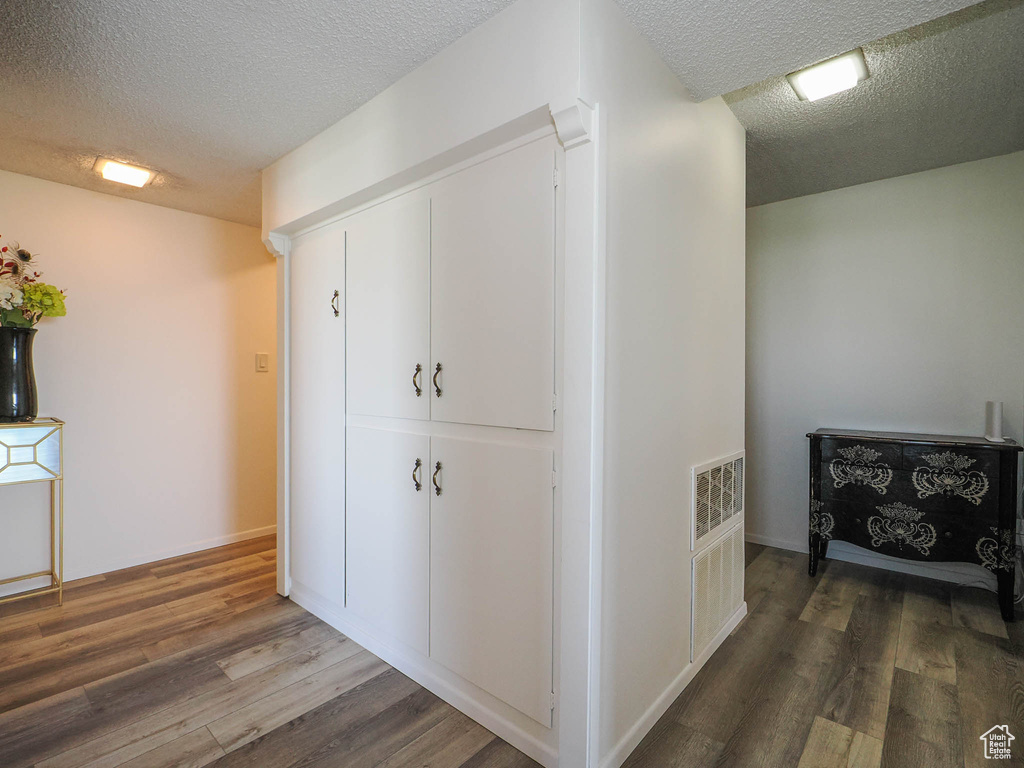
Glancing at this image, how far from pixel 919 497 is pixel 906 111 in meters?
1.89

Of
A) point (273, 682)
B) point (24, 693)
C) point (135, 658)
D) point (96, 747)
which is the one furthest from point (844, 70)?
point (24, 693)

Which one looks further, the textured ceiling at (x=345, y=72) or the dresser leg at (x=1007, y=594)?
the dresser leg at (x=1007, y=594)

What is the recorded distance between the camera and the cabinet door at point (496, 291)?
1.60 m

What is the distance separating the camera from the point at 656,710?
1.78 m

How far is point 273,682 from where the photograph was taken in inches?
79.3

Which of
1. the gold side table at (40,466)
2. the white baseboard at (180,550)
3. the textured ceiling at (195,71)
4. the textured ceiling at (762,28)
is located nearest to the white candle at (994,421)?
the textured ceiling at (762,28)

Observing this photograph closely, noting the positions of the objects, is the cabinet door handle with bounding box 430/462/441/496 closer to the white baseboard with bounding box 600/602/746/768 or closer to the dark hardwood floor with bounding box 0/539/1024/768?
the dark hardwood floor with bounding box 0/539/1024/768

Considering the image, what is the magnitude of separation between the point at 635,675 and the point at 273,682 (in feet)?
4.54

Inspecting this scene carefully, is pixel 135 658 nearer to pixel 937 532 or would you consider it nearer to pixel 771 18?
pixel 771 18

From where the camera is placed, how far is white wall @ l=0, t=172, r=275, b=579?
2.94 metres

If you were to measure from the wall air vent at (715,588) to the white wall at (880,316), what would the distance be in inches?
50.7

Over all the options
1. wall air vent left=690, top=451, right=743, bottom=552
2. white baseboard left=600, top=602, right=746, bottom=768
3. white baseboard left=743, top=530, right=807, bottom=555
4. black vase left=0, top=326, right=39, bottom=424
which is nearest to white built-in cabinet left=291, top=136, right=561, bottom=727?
white baseboard left=600, top=602, right=746, bottom=768

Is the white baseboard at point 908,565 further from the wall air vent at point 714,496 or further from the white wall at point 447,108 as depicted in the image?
the white wall at point 447,108

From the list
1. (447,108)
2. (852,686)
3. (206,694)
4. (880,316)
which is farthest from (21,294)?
(880,316)
